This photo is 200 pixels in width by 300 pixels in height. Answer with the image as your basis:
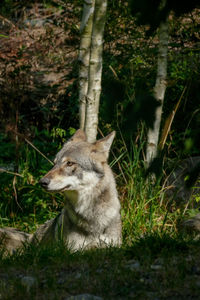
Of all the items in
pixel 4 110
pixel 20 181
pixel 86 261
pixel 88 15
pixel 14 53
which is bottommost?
pixel 20 181

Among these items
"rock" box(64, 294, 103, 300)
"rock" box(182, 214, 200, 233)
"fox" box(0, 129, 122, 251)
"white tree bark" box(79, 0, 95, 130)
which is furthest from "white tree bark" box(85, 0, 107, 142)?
"rock" box(64, 294, 103, 300)

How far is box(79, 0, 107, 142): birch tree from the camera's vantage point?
20.7 feet

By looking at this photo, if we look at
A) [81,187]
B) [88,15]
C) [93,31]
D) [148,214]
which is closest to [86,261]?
[81,187]

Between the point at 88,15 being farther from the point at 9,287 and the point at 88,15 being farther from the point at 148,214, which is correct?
the point at 9,287

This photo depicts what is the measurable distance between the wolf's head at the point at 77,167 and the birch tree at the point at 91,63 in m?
0.90

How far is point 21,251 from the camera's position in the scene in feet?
14.5

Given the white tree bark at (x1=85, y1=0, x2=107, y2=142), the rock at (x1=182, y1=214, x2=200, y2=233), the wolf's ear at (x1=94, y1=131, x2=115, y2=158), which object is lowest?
the rock at (x1=182, y1=214, x2=200, y2=233)

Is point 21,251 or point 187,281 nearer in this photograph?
point 187,281

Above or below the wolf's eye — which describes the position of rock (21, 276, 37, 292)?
below

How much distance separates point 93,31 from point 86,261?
378cm

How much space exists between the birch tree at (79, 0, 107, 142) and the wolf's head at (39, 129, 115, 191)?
90 cm

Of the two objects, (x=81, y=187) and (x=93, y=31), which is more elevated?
(x=93, y=31)

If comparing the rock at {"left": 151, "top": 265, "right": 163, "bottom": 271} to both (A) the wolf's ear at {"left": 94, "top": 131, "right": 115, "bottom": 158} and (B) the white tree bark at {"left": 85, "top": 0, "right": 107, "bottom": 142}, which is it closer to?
(A) the wolf's ear at {"left": 94, "top": 131, "right": 115, "bottom": 158}

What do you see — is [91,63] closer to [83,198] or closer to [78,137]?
[78,137]
